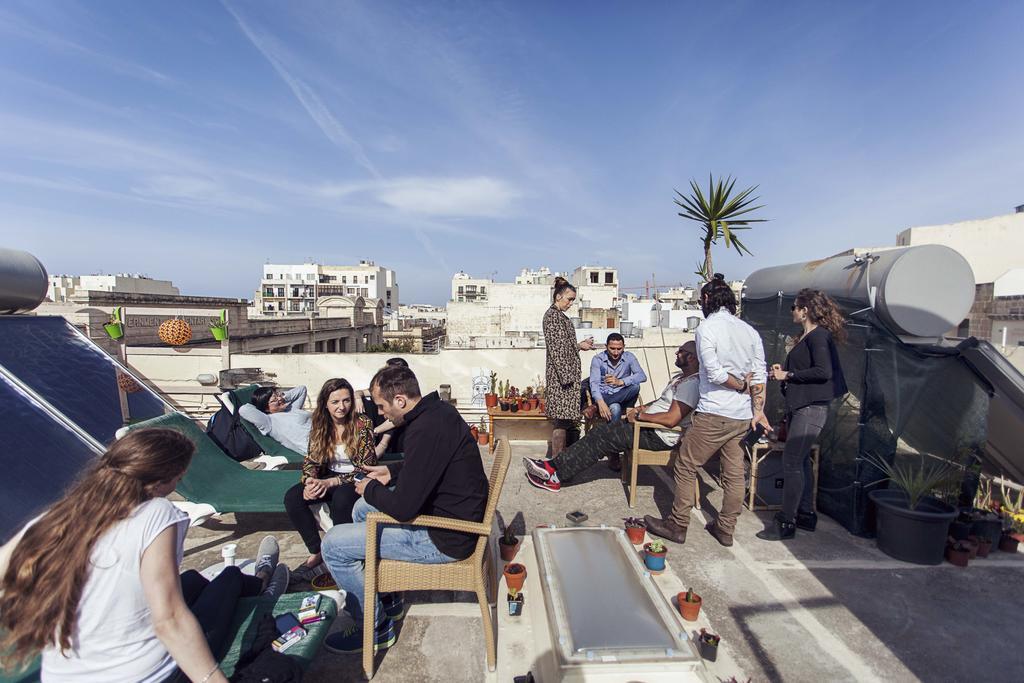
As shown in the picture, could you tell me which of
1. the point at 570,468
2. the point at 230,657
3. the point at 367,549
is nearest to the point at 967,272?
the point at 570,468

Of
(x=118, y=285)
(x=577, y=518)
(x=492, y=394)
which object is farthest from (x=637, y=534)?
(x=118, y=285)

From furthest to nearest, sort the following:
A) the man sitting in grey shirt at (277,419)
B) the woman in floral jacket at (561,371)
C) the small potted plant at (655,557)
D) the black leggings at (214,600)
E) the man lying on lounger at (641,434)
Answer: the woman in floral jacket at (561,371) → the man sitting in grey shirt at (277,419) → the man lying on lounger at (641,434) → the small potted plant at (655,557) → the black leggings at (214,600)

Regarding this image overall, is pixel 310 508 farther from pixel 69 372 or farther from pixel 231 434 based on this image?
pixel 69 372

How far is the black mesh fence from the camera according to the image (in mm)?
3914

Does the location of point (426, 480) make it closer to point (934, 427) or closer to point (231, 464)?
point (231, 464)

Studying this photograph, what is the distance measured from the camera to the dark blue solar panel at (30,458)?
313 cm

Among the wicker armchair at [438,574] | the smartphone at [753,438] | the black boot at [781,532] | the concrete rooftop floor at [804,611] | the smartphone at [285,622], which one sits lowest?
the concrete rooftop floor at [804,611]

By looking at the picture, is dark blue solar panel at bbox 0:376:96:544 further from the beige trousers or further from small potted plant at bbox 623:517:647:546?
the beige trousers

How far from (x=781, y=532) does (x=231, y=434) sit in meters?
4.47

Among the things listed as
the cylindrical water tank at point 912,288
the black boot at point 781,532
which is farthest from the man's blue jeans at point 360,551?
the cylindrical water tank at point 912,288

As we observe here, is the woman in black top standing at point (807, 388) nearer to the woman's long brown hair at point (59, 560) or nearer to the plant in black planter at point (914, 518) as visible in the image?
the plant in black planter at point (914, 518)

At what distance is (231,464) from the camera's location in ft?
13.0

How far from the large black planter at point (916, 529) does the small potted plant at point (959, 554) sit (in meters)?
0.05

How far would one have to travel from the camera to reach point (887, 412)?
3.92 m
